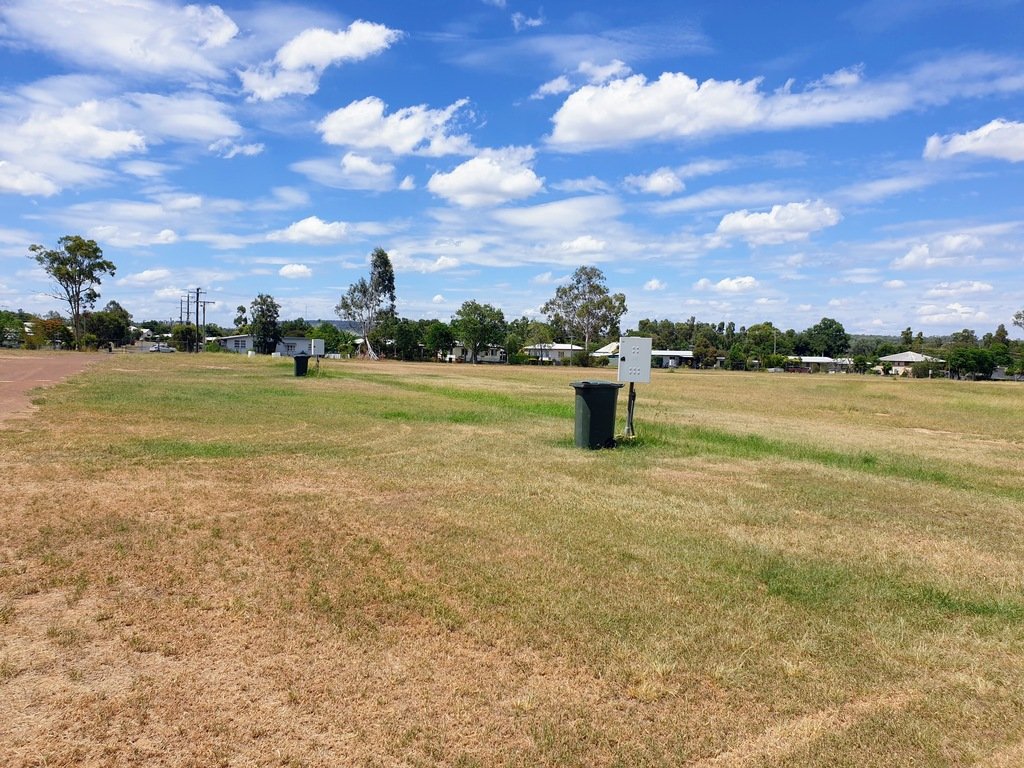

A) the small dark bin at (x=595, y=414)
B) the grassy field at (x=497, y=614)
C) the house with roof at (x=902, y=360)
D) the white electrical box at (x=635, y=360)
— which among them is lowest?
the grassy field at (x=497, y=614)

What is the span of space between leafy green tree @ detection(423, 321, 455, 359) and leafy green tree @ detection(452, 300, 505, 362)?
139cm

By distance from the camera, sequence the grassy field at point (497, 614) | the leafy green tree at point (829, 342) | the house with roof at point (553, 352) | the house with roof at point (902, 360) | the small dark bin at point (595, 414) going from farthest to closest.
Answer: the leafy green tree at point (829, 342), the house with roof at point (902, 360), the house with roof at point (553, 352), the small dark bin at point (595, 414), the grassy field at point (497, 614)

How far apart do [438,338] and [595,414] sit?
7564 centimetres

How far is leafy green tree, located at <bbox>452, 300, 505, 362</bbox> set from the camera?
279ft

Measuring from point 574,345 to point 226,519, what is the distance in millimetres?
104934

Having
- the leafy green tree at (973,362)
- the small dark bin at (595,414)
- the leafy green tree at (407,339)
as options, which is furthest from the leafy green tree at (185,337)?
the leafy green tree at (973,362)

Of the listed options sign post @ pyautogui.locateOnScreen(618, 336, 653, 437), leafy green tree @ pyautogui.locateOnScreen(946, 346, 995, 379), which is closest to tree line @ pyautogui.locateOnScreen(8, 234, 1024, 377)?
leafy green tree @ pyautogui.locateOnScreen(946, 346, 995, 379)

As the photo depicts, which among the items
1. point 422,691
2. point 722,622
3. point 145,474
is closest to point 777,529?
point 722,622

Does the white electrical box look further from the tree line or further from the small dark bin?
the tree line

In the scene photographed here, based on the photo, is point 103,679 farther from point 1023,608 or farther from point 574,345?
point 574,345

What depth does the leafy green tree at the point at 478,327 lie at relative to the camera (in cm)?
8519

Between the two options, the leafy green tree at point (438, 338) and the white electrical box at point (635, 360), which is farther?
the leafy green tree at point (438, 338)

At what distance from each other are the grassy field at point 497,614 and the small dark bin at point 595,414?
1.55m

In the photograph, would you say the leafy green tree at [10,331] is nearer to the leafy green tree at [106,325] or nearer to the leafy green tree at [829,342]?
the leafy green tree at [106,325]
